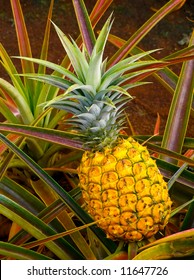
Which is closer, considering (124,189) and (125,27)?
(124,189)

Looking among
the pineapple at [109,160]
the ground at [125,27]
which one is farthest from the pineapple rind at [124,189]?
the ground at [125,27]

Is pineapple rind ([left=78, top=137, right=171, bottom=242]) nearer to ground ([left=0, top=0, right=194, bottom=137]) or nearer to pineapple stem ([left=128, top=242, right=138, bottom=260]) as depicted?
pineapple stem ([left=128, top=242, right=138, bottom=260])

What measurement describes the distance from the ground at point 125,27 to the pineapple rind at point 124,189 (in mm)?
1223

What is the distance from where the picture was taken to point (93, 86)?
0.96m

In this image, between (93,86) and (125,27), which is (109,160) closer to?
(93,86)

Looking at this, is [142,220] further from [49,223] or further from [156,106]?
[156,106]

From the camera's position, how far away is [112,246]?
1.13 meters

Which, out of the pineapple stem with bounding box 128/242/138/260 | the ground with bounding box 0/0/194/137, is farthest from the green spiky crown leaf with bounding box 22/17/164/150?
the ground with bounding box 0/0/194/137

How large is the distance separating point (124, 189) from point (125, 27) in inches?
68.2

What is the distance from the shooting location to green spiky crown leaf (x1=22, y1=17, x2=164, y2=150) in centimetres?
95

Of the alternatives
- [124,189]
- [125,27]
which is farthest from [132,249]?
[125,27]
